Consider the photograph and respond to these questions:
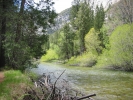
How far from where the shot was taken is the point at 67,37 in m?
61.3

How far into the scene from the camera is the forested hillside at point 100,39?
1230 inches

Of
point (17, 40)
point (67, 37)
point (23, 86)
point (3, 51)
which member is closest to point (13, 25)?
point (17, 40)

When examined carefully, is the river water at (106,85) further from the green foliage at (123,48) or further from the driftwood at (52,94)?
the green foliage at (123,48)

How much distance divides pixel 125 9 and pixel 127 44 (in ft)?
74.6

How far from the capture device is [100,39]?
56.8 meters

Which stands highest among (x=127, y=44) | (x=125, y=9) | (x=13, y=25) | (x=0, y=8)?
(x=125, y=9)

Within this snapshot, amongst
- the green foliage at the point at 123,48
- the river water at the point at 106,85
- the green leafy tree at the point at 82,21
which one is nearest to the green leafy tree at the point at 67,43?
the green leafy tree at the point at 82,21

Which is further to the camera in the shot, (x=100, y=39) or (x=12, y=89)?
(x=100, y=39)

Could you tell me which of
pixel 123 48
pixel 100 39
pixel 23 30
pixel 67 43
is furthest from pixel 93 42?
pixel 23 30

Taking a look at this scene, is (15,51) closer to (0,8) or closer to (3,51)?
(3,51)

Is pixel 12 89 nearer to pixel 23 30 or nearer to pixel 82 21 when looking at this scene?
pixel 23 30

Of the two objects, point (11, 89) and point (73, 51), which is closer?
point (11, 89)

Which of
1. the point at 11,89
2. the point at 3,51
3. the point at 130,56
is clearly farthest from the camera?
the point at 130,56

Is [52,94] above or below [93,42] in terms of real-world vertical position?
below
